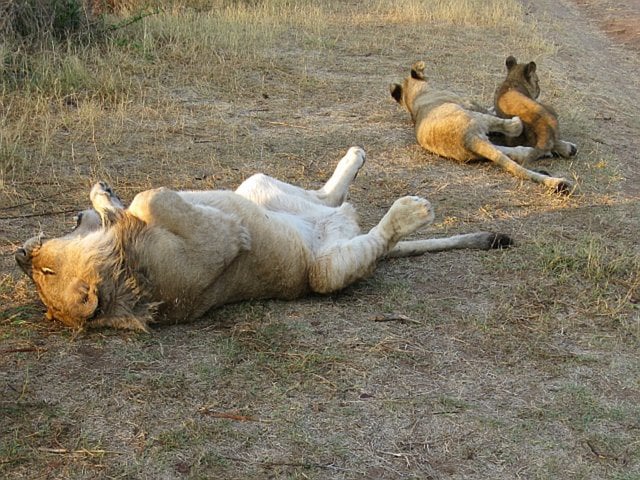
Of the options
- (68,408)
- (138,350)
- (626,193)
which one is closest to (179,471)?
(68,408)

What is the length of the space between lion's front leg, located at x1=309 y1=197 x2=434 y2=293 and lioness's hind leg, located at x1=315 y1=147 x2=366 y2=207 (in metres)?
0.78

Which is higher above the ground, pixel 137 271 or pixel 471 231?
pixel 137 271

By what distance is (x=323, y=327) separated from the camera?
4.05 metres

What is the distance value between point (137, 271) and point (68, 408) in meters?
0.76

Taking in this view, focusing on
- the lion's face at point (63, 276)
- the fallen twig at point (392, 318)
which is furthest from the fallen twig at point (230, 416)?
the fallen twig at point (392, 318)

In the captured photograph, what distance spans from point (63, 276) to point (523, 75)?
510 cm

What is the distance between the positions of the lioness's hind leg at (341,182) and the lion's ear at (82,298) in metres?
1.92

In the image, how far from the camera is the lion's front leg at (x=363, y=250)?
436 centimetres

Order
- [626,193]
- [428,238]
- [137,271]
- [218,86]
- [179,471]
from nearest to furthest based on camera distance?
[179,471] < [137,271] < [428,238] < [626,193] < [218,86]

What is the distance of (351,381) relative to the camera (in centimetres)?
358

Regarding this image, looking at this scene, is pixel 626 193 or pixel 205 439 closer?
pixel 205 439

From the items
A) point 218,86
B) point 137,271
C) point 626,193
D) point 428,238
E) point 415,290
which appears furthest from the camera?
point 218,86

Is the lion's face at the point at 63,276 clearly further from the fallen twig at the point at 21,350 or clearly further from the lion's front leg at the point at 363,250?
the lion's front leg at the point at 363,250

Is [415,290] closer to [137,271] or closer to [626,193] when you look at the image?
[137,271]
